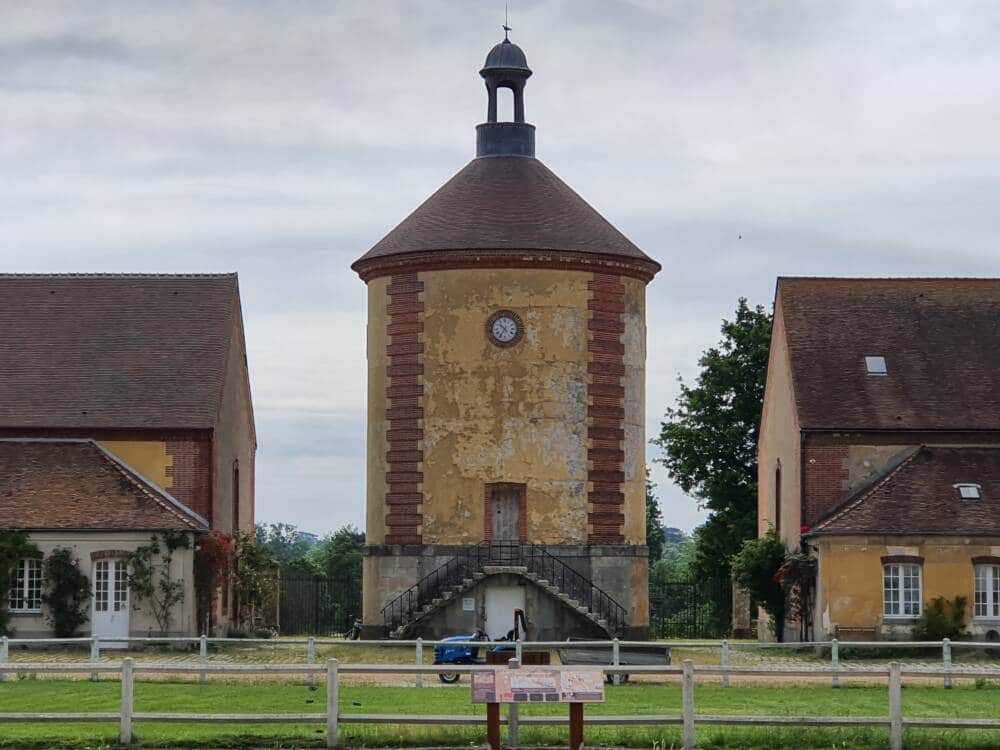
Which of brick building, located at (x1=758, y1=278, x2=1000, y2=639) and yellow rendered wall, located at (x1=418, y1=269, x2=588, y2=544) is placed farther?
yellow rendered wall, located at (x1=418, y1=269, x2=588, y2=544)

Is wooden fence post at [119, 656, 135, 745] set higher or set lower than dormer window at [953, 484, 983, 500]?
lower

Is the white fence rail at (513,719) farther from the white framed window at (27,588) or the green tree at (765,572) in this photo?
the green tree at (765,572)

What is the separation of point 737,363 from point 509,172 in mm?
15068

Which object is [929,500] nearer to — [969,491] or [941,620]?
[969,491]

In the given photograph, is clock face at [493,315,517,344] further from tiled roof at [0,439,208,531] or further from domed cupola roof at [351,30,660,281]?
tiled roof at [0,439,208,531]

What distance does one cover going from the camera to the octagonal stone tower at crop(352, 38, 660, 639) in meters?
51.5

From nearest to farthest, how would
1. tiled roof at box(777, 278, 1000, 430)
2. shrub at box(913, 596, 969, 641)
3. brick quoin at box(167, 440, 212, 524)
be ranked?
1. shrub at box(913, 596, 969, 641)
2. tiled roof at box(777, 278, 1000, 430)
3. brick quoin at box(167, 440, 212, 524)

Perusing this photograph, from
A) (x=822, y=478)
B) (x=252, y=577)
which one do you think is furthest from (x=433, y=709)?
(x=252, y=577)

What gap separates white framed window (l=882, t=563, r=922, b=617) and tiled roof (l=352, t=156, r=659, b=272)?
10817mm

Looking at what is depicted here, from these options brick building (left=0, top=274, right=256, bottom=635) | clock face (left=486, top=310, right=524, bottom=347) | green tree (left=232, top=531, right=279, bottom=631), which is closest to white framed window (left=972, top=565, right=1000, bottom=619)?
clock face (left=486, top=310, right=524, bottom=347)

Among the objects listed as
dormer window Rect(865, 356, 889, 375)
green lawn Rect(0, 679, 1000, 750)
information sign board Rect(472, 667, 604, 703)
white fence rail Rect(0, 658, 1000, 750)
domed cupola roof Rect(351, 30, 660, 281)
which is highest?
domed cupola roof Rect(351, 30, 660, 281)

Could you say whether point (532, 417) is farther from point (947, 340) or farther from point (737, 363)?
point (737, 363)

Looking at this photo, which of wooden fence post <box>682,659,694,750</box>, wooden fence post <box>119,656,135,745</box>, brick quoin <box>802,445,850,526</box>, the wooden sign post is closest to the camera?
the wooden sign post

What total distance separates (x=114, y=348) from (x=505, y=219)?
10.9 metres
